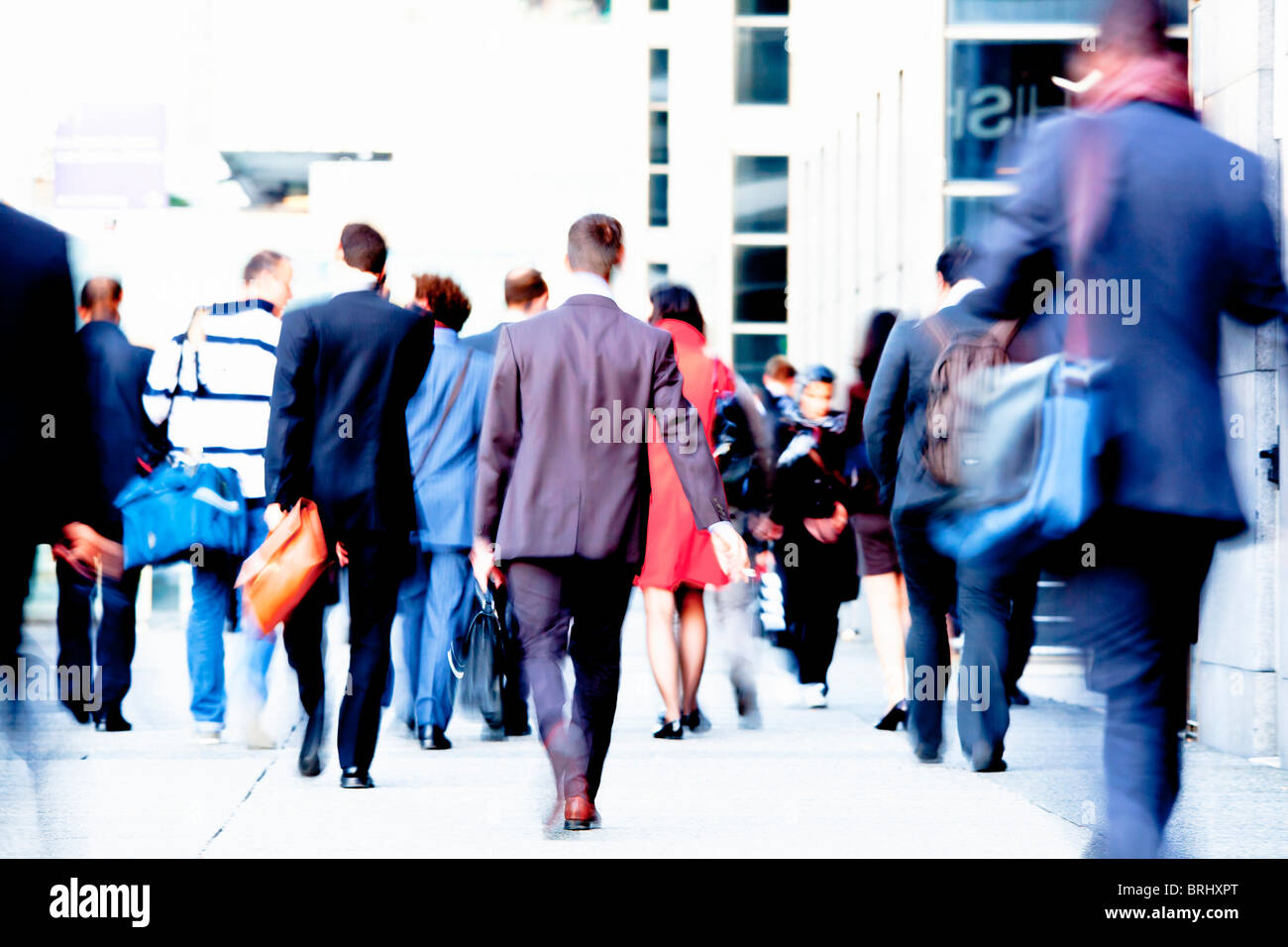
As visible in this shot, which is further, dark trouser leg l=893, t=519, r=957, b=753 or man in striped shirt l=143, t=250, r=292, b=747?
man in striped shirt l=143, t=250, r=292, b=747

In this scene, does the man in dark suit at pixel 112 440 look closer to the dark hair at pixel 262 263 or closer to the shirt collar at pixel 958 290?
the dark hair at pixel 262 263

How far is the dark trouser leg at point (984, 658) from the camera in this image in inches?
281

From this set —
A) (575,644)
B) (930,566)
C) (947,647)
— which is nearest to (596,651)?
(575,644)

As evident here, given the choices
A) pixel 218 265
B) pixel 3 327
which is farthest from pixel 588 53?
pixel 3 327

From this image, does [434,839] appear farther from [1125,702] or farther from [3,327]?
[1125,702]

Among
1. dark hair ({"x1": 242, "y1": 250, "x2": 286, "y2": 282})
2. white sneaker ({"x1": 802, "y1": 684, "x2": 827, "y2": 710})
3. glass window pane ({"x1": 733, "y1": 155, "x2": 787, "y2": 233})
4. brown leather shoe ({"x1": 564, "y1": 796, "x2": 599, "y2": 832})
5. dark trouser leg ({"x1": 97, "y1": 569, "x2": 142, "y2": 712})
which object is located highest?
glass window pane ({"x1": 733, "y1": 155, "x2": 787, "y2": 233})

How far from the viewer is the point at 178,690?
32.9ft

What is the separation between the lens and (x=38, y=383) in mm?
4535

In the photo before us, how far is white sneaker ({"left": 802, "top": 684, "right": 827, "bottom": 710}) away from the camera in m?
9.60

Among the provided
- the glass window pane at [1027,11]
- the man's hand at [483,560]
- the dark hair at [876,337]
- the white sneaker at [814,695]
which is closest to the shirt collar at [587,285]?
the man's hand at [483,560]

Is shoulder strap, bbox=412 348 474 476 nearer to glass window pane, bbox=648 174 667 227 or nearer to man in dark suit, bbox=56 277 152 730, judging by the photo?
man in dark suit, bbox=56 277 152 730

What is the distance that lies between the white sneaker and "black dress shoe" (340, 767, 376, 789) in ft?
10.8

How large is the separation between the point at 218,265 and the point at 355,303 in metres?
12.8

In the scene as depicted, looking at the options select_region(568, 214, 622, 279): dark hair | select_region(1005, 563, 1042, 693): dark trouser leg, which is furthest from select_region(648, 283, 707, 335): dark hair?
select_region(568, 214, 622, 279): dark hair
